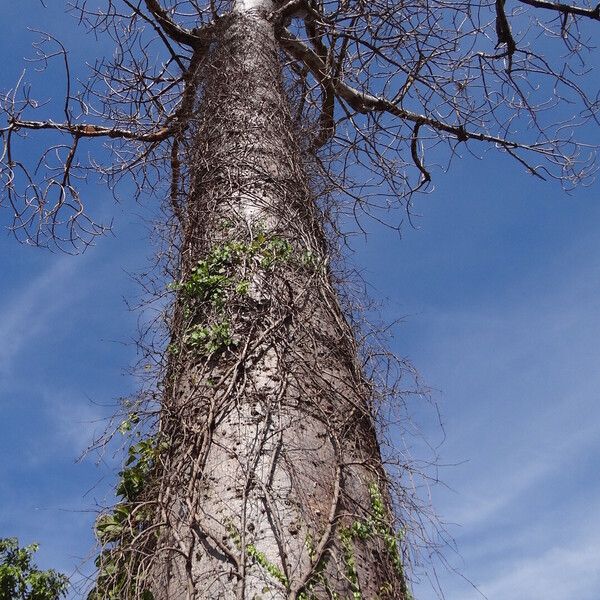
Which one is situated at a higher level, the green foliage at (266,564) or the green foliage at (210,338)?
the green foliage at (210,338)

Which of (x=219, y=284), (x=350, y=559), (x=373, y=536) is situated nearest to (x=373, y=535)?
(x=373, y=536)

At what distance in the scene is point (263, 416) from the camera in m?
2.39

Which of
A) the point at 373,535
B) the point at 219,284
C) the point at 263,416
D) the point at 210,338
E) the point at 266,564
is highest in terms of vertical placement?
the point at 219,284

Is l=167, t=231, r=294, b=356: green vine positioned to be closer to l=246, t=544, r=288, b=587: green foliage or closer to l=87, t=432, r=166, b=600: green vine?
l=87, t=432, r=166, b=600: green vine

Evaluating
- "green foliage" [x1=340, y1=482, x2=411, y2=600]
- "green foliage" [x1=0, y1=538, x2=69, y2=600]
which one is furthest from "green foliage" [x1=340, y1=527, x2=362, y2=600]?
"green foliage" [x1=0, y1=538, x2=69, y2=600]

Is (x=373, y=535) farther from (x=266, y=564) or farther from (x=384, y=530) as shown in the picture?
(x=266, y=564)

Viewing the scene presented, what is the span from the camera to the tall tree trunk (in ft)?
6.74

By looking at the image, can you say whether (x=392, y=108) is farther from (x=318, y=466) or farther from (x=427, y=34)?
(x=318, y=466)

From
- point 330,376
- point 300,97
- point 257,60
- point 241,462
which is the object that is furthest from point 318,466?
point 300,97

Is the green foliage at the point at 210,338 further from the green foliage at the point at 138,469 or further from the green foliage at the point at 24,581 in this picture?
the green foliage at the point at 24,581

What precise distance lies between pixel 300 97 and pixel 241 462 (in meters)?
3.38

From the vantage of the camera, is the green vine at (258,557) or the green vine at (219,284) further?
the green vine at (219,284)

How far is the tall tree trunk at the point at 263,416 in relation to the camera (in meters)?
2.05

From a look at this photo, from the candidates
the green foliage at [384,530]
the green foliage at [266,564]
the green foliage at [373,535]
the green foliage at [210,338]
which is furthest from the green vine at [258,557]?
the green foliage at [210,338]
